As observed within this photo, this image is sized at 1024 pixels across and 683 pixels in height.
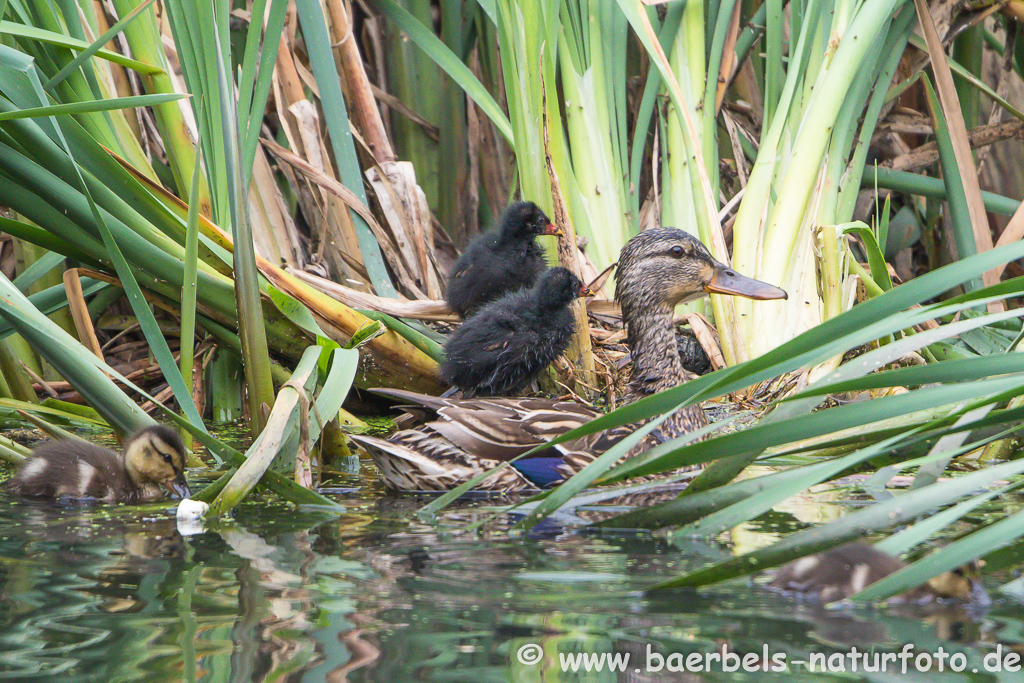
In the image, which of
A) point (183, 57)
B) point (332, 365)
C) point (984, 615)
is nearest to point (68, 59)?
point (183, 57)

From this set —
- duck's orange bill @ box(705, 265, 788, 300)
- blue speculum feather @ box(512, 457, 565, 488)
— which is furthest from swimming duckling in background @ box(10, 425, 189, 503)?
duck's orange bill @ box(705, 265, 788, 300)

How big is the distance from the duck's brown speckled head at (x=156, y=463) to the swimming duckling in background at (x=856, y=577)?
158cm

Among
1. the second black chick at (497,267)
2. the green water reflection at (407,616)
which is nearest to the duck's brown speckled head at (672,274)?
the second black chick at (497,267)

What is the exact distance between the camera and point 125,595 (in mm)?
1643

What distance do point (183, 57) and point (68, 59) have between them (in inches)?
22.4

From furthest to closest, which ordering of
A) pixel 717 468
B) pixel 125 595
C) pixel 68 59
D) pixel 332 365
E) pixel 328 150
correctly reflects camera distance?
pixel 328 150, pixel 68 59, pixel 332 365, pixel 717 468, pixel 125 595

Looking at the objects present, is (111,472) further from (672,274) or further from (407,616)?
(672,274)

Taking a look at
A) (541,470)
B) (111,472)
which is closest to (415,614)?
(541,470)

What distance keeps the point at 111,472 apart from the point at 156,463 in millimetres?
171

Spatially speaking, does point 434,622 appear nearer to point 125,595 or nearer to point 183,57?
point 125,595

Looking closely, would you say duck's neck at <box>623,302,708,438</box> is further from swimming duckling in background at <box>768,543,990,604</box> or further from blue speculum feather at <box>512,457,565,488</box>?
swimming duckling in background at <box>768,543,990,604</box>

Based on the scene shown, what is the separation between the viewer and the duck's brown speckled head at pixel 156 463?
254 centimetres

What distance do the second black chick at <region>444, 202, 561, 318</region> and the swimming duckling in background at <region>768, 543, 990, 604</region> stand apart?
7.80 ft

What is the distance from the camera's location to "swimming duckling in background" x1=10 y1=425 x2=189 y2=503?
254cm
